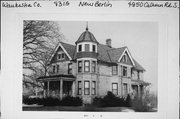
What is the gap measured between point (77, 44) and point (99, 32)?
187 mm

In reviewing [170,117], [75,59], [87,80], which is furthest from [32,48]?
[170,117]

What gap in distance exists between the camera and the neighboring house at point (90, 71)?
7.22ft

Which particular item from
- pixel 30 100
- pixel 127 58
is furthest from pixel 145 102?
pixel 30 100

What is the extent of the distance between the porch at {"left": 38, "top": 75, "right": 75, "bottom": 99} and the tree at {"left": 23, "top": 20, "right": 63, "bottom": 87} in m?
0.08

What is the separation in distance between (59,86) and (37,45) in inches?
13.9

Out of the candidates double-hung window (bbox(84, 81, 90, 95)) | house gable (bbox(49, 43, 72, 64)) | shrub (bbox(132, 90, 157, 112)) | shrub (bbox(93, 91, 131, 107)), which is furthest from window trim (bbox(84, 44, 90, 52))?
shrub (bbox(132, 90, 157, 112))

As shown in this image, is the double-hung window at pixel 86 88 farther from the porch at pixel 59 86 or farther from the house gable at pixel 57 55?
the house gable at pixel 57 55

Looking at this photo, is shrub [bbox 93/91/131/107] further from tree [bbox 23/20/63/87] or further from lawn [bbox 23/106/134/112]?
tree [bbox 23/20/63/87]

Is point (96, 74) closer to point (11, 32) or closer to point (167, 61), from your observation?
point (167, 61)

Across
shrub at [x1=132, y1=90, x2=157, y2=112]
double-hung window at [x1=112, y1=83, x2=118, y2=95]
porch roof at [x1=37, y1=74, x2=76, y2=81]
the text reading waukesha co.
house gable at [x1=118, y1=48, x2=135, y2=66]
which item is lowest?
shrub at [x1=132, y1=90, x2=157, y2=112]

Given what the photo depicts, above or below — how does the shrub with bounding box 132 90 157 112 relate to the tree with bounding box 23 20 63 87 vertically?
below

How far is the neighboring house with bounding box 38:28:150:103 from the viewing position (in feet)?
7.22

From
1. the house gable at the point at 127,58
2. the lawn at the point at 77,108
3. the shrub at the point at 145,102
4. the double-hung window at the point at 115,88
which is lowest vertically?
the lawn at the point at 77,108

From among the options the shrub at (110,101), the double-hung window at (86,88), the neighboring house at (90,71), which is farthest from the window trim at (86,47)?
the shrub at (110,101)
